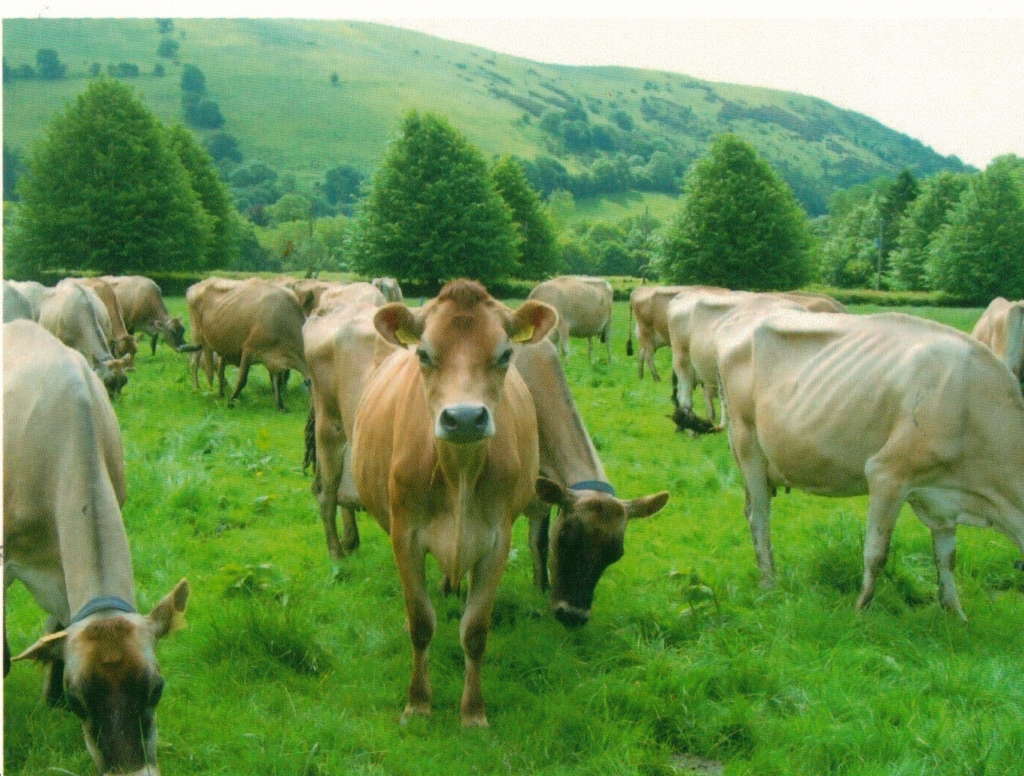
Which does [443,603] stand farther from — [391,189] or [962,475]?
[391,189]

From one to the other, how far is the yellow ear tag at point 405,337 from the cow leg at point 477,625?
1138 mm

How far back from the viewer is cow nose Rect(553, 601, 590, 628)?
5.72 metres

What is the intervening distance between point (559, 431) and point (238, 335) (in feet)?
37.4

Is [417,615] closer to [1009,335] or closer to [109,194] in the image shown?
[1009,335]

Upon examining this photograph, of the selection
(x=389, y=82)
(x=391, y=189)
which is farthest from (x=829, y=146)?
(x=391, y=189)

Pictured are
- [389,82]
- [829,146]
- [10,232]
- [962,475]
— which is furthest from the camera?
[829,146]

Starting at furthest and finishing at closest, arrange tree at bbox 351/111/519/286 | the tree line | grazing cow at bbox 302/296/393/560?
tree at bbox 351/111/519/286 < the tree line < grazing cow at bbox 302/296/393/560

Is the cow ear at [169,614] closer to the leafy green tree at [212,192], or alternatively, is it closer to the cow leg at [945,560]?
the cow leg at [945,560]

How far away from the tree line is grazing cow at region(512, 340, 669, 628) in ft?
50.4

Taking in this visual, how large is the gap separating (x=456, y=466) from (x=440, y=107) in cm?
5082

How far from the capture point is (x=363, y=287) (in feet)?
37.3

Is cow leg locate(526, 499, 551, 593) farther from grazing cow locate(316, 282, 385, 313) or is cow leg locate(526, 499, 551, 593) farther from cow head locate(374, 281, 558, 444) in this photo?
grazing cow locate(316, 282, 385, 313)

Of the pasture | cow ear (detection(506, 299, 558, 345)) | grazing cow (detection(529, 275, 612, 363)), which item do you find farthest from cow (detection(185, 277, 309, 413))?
cow ear (detection(506, 299, 558, 345))

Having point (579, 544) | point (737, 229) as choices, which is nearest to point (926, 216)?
point (737, 229)
